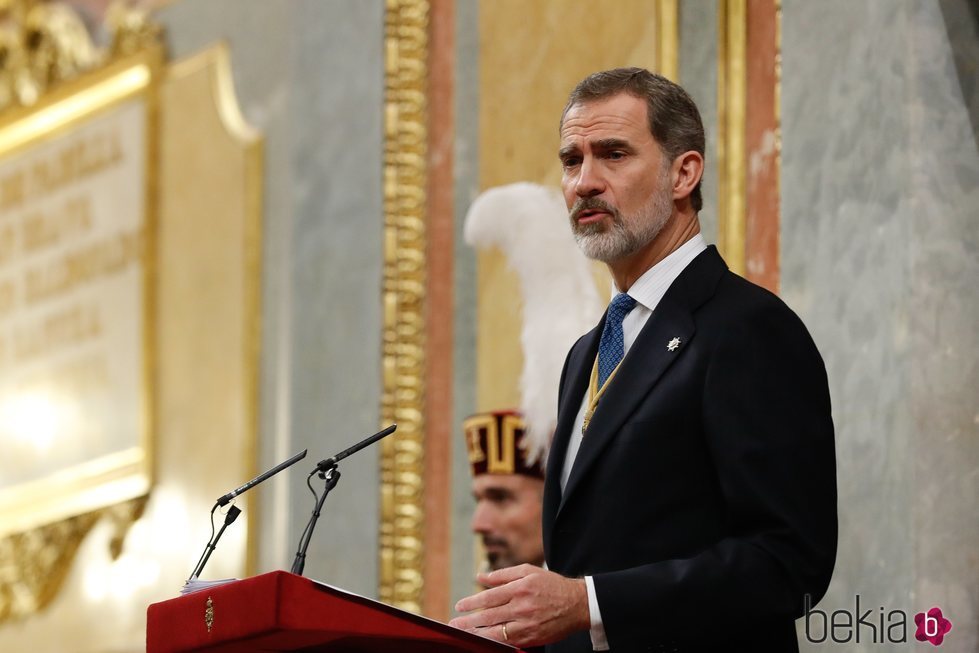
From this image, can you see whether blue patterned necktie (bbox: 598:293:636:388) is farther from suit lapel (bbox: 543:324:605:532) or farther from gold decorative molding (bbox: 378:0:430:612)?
gold decorative molding (bbox: 378:0:430:612)

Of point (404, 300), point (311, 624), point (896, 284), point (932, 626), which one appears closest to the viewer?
point (311, 624)

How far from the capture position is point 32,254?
806 centimetres

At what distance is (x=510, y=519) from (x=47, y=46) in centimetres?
415

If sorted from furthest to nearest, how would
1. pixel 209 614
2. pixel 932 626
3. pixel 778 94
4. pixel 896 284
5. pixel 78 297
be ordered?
1. pixel 78 297
2. pixel 778 94
3. pixel 896 284
4. pixel 932 626
5. pixel 209 614

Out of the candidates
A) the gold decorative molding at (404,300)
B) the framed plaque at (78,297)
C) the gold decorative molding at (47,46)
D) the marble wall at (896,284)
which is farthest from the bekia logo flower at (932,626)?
the gold decorative molding at (47,46)

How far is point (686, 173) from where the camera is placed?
3.45 metres

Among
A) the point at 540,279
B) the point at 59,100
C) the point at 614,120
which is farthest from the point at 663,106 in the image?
the point at 59,100

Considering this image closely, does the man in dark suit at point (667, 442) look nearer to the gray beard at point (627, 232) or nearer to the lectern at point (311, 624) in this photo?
the gray beard at point (627, 232)

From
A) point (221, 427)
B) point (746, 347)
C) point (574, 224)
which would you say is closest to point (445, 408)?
point (221, 427)

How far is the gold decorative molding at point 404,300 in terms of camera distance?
5.76 metres

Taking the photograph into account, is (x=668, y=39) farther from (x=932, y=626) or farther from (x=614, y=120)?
(x=932, y=626)

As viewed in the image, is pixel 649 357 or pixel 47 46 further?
pixel 47 46

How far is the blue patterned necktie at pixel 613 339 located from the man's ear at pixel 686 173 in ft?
0.70

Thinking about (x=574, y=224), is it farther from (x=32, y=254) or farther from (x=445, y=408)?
(x=32, y=254)
